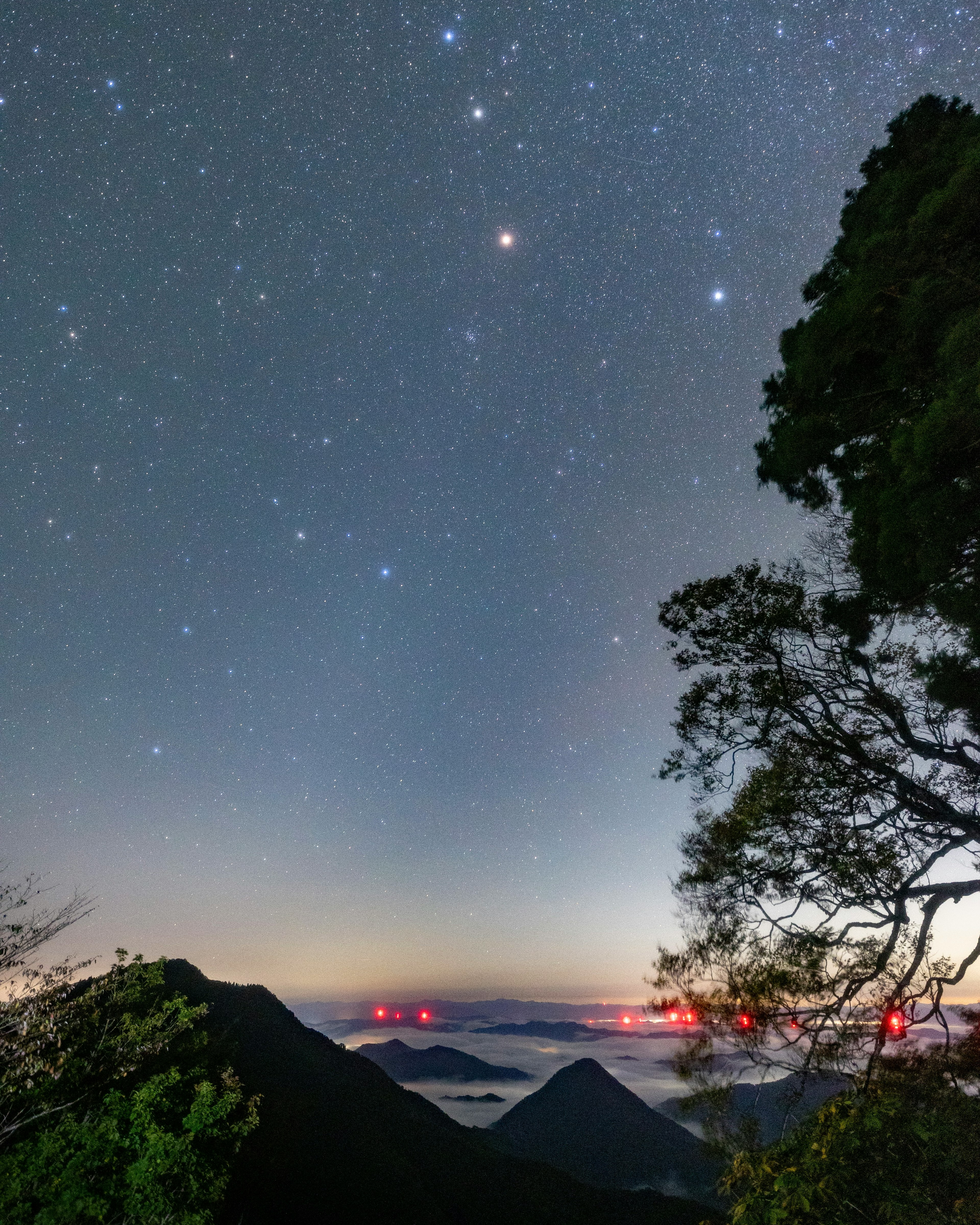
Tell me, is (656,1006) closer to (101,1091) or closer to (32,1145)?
(32,1145)

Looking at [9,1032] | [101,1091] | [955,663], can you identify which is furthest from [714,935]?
[101,1091]

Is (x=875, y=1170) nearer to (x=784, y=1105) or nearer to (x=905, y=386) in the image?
(x=784, y=1105)

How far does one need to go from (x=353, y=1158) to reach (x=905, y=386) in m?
92.2

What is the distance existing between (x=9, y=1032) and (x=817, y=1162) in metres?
14.0

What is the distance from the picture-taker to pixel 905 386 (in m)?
7.21

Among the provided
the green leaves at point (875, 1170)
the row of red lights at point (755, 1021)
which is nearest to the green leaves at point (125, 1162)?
the row of red lights at point (755, 1021)

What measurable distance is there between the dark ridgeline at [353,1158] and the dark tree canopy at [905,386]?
68.0m

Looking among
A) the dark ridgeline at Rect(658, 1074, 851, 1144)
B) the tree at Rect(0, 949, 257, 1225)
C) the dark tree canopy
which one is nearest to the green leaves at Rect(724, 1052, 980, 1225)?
the dark ridgeline at Rect(658, 1074, 851, 1144)

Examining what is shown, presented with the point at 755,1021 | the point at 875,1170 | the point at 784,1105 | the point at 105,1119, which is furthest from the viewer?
the point at 105,1119

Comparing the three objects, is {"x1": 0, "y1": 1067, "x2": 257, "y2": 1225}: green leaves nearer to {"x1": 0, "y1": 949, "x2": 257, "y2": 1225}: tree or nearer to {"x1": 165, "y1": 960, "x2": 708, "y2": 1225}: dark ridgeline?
{"x1": 0, "y1": 949, "x2": 257, "y2": 1225}: tree

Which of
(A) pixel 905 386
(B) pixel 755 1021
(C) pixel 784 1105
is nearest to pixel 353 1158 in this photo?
(C) pixel 784 1105

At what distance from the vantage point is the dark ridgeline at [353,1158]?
61312 millimetres

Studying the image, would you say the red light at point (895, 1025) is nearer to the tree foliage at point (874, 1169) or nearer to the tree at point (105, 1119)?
the tree foliage at point (874, 1169)

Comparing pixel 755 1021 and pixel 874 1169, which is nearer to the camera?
pixel 874 1169
